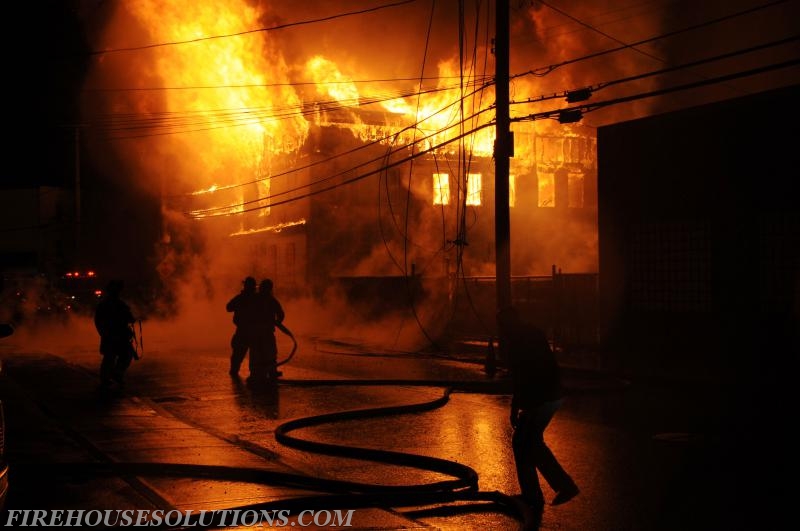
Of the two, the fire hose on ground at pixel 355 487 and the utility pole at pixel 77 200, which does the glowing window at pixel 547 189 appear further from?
the fire hose on ground at pixel 355 487

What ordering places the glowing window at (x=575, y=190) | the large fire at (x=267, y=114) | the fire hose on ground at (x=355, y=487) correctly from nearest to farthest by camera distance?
1. the fire hose on ground at (x=355, y=487)
2. the large fire at (x=267, y=114)
3. the glowing window at (x=575, y=190)

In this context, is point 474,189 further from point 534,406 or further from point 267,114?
point 534,406

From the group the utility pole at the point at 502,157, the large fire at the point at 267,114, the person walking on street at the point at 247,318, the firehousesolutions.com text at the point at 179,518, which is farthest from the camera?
the large fire at the point at 267,114

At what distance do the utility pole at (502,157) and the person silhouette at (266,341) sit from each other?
13.8 feet

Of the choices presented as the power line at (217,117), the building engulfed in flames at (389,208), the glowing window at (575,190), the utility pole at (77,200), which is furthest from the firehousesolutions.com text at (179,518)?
the glowing window at (575,190)

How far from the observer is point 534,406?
698cm

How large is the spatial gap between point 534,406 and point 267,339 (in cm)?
942

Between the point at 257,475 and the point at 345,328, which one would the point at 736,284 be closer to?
the point at 257,475

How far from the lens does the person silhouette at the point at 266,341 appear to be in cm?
1556

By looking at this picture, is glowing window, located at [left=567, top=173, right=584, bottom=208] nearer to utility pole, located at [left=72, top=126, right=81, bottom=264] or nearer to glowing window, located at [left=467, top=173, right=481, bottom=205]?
glowing window, located at [left=467, top=173, right=481, bottom=205]

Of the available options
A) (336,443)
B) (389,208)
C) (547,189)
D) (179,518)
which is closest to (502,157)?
(336,443)

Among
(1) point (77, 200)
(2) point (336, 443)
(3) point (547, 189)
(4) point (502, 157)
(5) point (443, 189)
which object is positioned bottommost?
(2) point (336, 443)

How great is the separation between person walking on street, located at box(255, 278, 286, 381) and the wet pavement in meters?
0.47

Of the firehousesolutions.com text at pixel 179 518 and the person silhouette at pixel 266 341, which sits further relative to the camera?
the person silhouette at pixel 266 341
